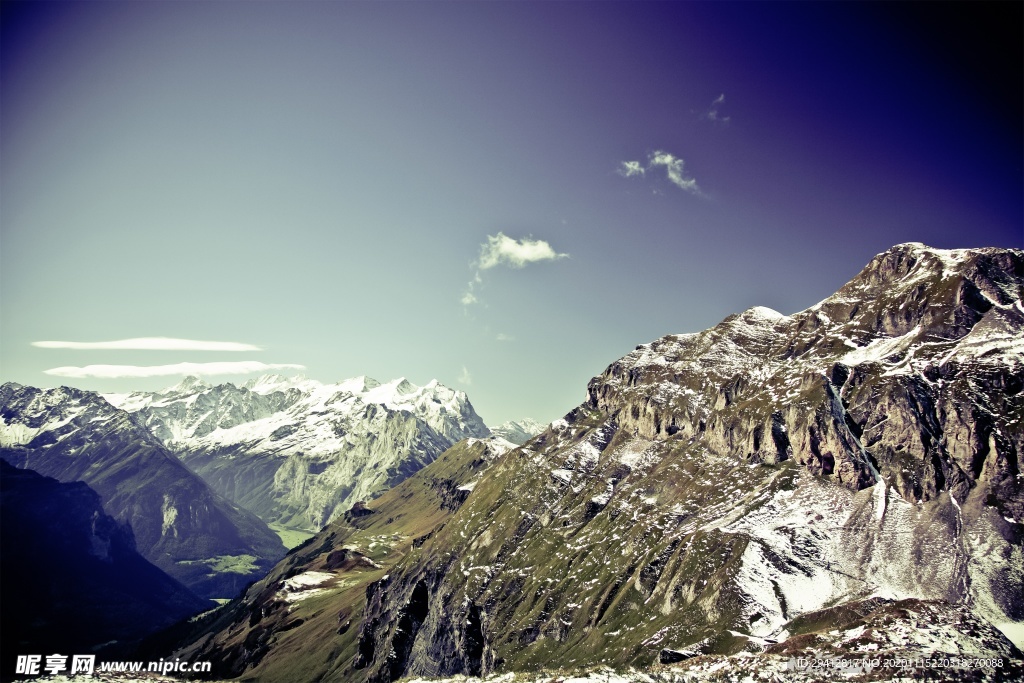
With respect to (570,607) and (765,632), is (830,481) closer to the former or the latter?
(765,632)

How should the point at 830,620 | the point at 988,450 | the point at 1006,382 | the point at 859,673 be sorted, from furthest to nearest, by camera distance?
the point at 1006,382 < the point at 988,450 < the point at 830,620 < the point at 859,673

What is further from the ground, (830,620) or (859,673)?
(859,673)

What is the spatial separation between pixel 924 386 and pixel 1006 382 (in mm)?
21442

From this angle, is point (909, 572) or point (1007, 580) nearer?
point (1007, 580)

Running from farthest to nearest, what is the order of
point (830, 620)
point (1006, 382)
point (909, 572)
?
point (1006, 382) < point (909, 572) < point (830, 620)

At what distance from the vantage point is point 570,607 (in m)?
192

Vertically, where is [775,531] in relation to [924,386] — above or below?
below

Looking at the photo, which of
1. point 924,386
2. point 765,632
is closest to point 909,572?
point 765,632

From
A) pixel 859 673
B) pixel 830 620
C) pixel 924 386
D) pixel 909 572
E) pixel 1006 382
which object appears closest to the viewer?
pixel 859 673

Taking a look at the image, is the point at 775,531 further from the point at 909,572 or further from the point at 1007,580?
the point at 1007,580

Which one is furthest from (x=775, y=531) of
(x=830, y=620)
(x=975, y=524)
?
(x=975, y=524)

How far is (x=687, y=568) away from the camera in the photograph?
167 metres

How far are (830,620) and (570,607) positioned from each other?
9167 cm

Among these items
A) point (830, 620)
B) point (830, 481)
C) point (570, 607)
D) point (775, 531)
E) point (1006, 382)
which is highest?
point (1006, 382)
